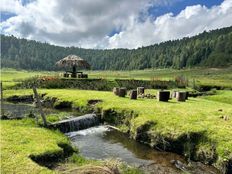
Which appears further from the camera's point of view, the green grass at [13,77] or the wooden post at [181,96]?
the green grass at [13,77]

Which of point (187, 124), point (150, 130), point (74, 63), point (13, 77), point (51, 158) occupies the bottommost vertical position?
point (51, 158)

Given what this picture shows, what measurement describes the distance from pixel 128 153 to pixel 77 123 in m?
9.57

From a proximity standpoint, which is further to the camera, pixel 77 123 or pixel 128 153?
pixel 77 123

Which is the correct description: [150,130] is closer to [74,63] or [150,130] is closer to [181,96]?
[181,96]

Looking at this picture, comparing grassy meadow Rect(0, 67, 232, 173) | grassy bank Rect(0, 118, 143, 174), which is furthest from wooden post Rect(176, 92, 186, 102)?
grassy bank Rect(0, 118, 143, 174)

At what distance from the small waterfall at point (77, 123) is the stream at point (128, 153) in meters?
0.72

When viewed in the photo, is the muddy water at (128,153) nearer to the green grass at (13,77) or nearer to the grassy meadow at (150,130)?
the grassy meadow at (150,130)

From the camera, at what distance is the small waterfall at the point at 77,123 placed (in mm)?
32125

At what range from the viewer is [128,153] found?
86.1 feet

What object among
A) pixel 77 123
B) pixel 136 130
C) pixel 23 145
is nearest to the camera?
pixel 23 145

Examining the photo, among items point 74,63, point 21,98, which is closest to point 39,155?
point 21,98

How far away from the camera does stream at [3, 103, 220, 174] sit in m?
22.7

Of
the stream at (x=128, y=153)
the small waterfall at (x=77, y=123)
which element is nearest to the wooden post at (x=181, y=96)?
the small waterfall at (x=77, y=123)

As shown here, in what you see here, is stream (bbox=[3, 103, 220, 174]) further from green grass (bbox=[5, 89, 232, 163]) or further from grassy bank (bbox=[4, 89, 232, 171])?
green grass (bbox=[5, 89, 232, 163])
